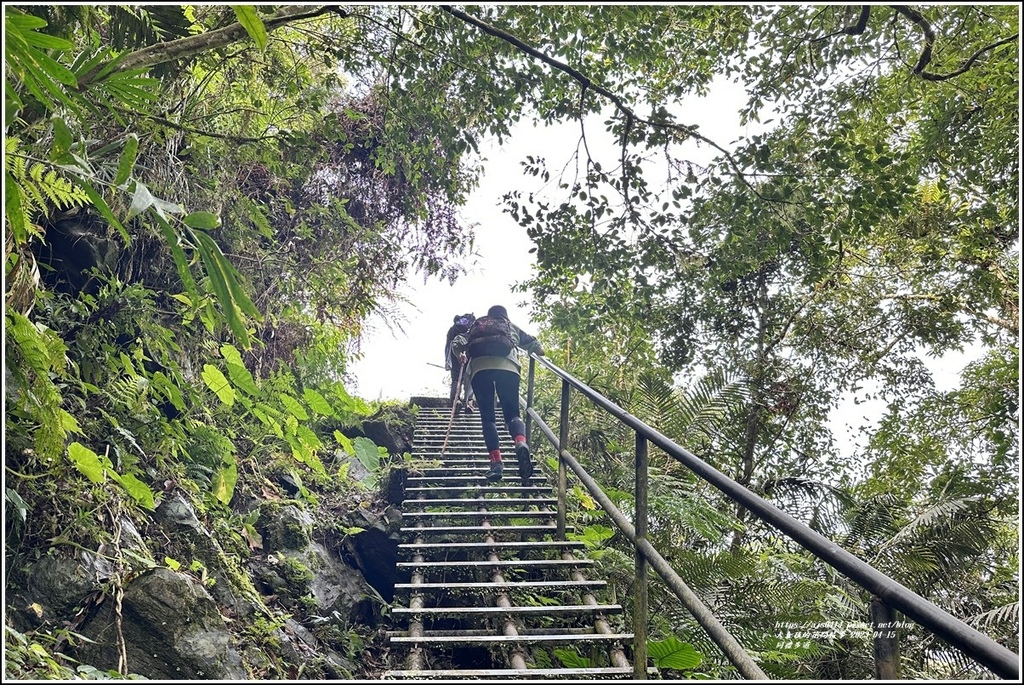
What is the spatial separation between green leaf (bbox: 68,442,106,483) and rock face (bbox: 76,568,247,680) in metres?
0.43

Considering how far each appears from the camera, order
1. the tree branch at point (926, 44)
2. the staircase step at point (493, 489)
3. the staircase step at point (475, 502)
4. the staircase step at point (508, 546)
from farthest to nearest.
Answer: the staircase step at point (493, 489) → the staircase step at point (475, 502) → the staircase step at point (508, 546) → the tree branch at point (926, 44)

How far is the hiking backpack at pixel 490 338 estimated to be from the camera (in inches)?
213

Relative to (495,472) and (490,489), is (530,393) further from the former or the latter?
(490,489)

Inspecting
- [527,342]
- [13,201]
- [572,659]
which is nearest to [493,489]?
[527,342]

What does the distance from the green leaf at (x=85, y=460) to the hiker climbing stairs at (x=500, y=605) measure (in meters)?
1.29

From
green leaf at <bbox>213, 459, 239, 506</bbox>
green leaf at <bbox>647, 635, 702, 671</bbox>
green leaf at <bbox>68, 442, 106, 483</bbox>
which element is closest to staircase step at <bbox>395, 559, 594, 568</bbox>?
green leaf at <bbox>647, 635, 702, 671</bbox>

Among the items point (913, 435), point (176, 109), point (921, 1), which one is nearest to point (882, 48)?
point (921, 1)

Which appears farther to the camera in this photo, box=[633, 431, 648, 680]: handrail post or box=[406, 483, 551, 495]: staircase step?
box=[406, 483, 551, 495]: staircase step

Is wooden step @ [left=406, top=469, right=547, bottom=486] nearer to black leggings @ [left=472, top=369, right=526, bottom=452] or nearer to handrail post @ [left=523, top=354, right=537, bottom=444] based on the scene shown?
black leggings @ [left=472, top=369, right=526, bottom=452]

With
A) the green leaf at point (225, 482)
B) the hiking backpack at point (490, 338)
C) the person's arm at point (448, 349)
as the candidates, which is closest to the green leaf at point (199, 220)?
the green leaf at point (225, 482)

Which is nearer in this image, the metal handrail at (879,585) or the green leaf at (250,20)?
the metal handrail at (879,585)

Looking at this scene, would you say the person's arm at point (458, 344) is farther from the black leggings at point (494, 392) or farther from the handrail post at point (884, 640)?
the handrail post at point (884, 640)

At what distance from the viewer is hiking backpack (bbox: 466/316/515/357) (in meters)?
5.41

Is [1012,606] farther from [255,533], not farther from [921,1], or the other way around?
[255,533]
